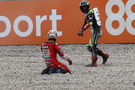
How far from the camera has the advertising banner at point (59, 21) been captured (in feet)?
57.6

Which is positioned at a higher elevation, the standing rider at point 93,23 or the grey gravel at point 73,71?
the standing rider at point 93,23

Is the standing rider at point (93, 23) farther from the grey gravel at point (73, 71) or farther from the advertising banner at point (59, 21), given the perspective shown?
the advertising banner at point (59, 21)

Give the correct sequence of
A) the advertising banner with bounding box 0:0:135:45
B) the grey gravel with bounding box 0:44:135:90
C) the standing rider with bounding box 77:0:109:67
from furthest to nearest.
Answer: the advertising banner with bounding box 0:0:135:45 < the standing rider with bounding box 77:0:109:67 < the grey gravel with bounding box 0:44:135:90

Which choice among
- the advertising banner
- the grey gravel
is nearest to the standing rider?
the grey gravel

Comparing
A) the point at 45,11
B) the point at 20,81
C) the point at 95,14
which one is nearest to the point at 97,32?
the point at 95,14

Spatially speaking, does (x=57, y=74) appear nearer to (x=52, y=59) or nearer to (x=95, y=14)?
(x=52, y=59)

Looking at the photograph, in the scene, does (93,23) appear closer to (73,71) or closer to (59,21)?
(73,71)

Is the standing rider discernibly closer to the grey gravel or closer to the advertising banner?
the grey gravel

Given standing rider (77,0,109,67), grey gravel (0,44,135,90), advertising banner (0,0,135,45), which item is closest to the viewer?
grey gravel (0,44,135,90)

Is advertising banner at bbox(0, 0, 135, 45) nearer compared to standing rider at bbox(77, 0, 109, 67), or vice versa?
standing rider at bbox(77, 0, 109, 67)

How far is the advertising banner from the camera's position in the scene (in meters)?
17.5

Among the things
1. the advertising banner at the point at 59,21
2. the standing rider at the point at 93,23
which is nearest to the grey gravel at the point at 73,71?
the advertising banner at the point at 59,21

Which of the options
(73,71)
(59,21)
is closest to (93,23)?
(73,71)

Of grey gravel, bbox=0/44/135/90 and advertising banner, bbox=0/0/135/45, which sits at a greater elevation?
advertising banner, bbox=0/0/135/45
